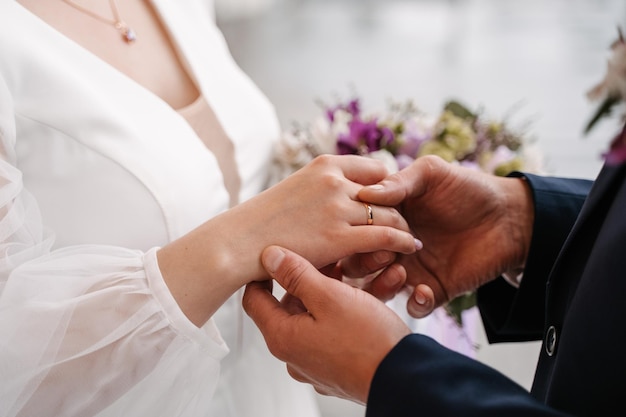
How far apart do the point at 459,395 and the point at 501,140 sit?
99 centimetres

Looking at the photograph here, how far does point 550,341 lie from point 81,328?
62 cm

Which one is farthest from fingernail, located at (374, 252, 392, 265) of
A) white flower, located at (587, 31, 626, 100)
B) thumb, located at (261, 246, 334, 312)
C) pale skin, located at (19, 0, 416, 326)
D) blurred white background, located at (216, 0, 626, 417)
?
blurred white background, located at (216, 0, 626, 417)

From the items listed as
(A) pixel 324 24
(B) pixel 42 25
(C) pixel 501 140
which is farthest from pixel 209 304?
(A) pixel 324 24

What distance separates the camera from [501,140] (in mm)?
1718

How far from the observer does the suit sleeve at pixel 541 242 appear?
1.28 meters

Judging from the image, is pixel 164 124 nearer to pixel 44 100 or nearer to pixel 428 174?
pixel 44 100

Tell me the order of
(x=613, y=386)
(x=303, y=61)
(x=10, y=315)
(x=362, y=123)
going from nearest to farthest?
(x=613, y=386) < (x=10, y=315) < (x=362, y=123) < (x=303, y=61)

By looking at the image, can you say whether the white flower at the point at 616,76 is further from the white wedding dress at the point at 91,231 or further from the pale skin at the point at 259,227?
the white wedding dress at the point at 91,231

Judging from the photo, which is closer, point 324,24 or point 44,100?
point 44,100

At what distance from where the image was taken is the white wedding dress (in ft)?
3.33

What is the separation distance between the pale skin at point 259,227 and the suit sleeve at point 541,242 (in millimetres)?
212

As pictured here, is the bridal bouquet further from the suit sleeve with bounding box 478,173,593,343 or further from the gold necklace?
the gold necklace

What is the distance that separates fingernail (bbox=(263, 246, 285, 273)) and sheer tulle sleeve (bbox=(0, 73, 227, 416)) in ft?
0.44

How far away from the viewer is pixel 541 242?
1.28 m
